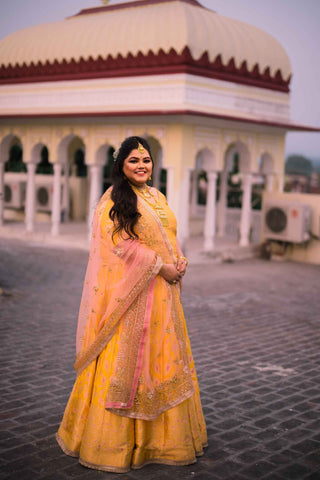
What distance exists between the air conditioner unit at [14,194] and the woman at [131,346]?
45.8ft

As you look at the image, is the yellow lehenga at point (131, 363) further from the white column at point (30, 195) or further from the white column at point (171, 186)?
the white column at point (30, 195)

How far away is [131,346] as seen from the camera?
11.8ft

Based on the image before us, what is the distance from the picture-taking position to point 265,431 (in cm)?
420

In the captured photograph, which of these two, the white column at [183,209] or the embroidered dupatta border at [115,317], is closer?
the embroidered dupatta border at [115,317]

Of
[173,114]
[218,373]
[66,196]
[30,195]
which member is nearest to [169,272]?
[218,373]

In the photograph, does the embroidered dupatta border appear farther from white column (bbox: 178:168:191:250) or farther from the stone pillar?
the stone pillar

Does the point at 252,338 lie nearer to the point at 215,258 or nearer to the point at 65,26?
the point at 215,258

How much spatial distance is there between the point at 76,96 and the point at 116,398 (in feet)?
35.8

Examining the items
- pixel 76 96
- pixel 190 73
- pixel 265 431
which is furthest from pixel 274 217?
pixel 265 431

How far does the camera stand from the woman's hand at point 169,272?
3.66 metres

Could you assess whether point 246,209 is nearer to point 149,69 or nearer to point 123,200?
point 149,69

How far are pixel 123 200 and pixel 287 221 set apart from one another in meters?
9.90

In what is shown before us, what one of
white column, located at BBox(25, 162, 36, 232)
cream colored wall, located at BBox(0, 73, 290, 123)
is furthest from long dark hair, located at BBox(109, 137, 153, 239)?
white column, located at BBox(25, 162, 36, 232)

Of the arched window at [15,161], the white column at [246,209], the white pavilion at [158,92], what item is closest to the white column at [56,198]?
the white pavilion at [158,92]
